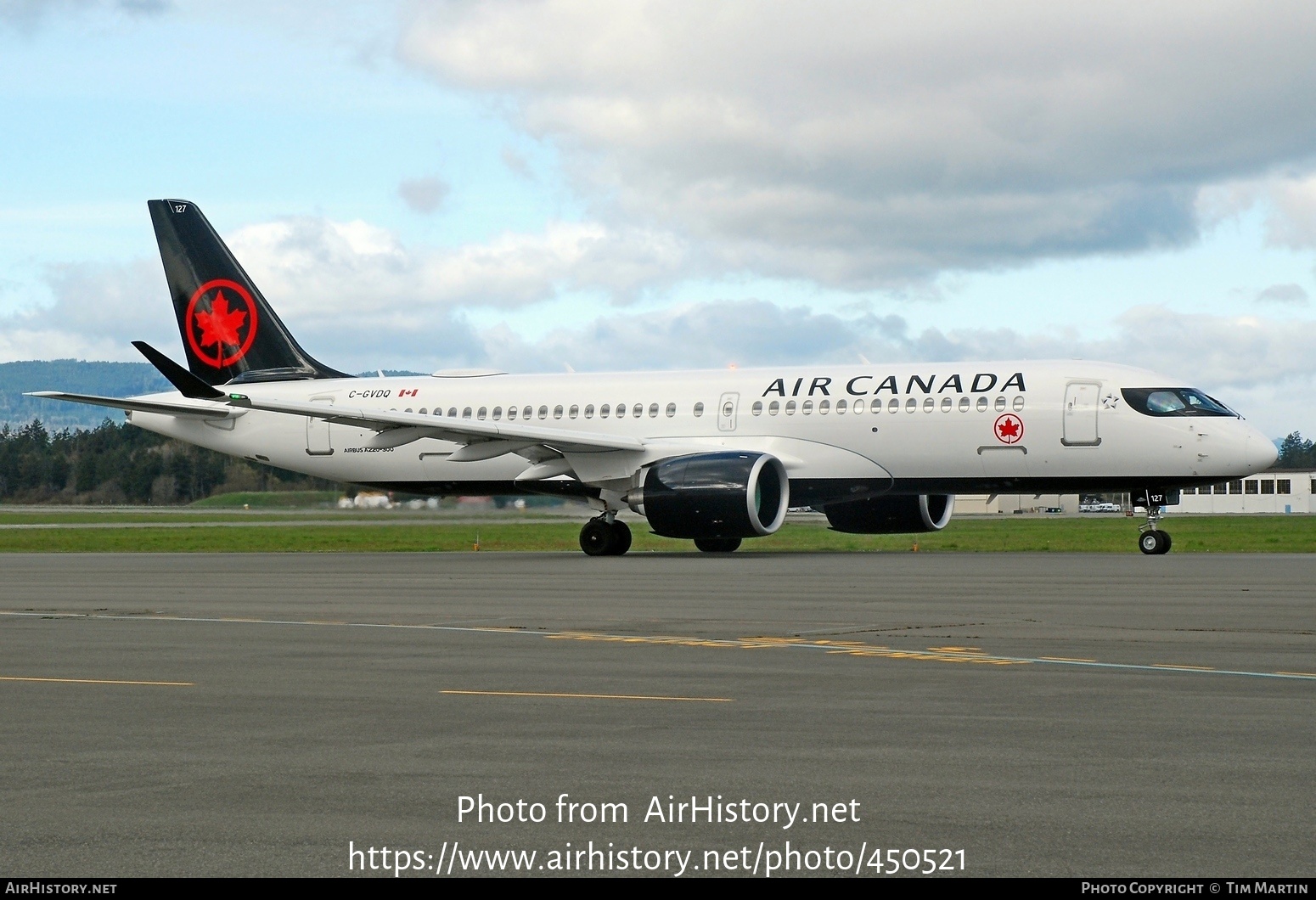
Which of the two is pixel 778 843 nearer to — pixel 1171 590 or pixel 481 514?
pixel 1171 590

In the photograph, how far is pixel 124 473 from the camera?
93625mm

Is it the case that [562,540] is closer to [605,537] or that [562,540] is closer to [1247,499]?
[605,537]

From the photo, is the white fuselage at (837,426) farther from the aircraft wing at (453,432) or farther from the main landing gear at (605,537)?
the main landing gear at (605,537)

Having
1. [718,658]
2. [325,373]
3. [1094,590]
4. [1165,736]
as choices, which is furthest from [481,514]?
[1165,736]

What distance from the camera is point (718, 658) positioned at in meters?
13.5

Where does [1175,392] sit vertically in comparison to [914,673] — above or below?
above

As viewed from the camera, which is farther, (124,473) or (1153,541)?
(124,473)

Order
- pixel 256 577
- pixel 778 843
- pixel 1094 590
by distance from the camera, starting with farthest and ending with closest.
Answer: pixel 256 577, pixel 1094 590, pixel 778 843

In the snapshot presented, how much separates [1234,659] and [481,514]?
31.9 m

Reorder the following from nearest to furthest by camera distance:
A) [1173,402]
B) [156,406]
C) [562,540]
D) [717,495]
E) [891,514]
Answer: [1173,402]
[717,495]
[891,514]
[156,406]
[562,540]

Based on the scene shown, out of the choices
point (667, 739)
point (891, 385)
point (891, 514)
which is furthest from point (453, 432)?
point (667, 739)

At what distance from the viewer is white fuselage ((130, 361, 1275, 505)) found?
31469 mm

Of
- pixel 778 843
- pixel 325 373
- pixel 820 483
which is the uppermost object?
pixel 325 373

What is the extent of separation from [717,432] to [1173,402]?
32.1 ft
